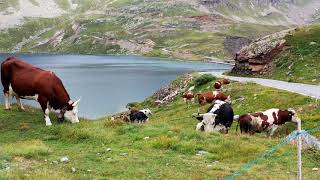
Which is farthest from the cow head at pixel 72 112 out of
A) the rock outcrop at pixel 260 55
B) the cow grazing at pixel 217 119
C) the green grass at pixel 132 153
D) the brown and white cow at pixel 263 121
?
the rock outcrop at pixel 260 55

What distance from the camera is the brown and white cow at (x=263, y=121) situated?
25859 millimetres

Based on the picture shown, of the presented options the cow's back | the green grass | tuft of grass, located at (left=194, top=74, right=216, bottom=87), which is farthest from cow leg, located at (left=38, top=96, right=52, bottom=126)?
tuft of grass, located at (left=194, top=74, right=216, bottom=87)

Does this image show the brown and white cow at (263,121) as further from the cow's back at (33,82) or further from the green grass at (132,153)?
the cow's back at (33,82)

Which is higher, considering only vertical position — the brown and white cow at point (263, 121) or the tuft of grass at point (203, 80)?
the brown and white cow at point (263, 121)

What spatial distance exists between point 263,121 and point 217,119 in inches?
109

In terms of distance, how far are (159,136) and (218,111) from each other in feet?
22.6

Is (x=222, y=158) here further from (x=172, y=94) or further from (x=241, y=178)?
(x=172, y=94)

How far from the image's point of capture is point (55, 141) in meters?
21.1

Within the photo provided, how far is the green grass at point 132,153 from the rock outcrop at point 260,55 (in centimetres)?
4641

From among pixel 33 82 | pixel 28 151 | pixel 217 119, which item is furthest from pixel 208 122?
pixel 28 151

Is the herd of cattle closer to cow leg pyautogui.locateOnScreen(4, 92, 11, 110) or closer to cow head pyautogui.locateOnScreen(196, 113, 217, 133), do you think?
cow head pyautogui.locateOnScreen(196, 113, 217, 133)

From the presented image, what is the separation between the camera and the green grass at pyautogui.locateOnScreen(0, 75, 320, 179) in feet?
49.1

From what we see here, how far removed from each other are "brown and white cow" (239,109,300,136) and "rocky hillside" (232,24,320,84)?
31.9 meters

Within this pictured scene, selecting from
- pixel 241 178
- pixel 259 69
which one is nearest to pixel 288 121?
pixel 241 178
